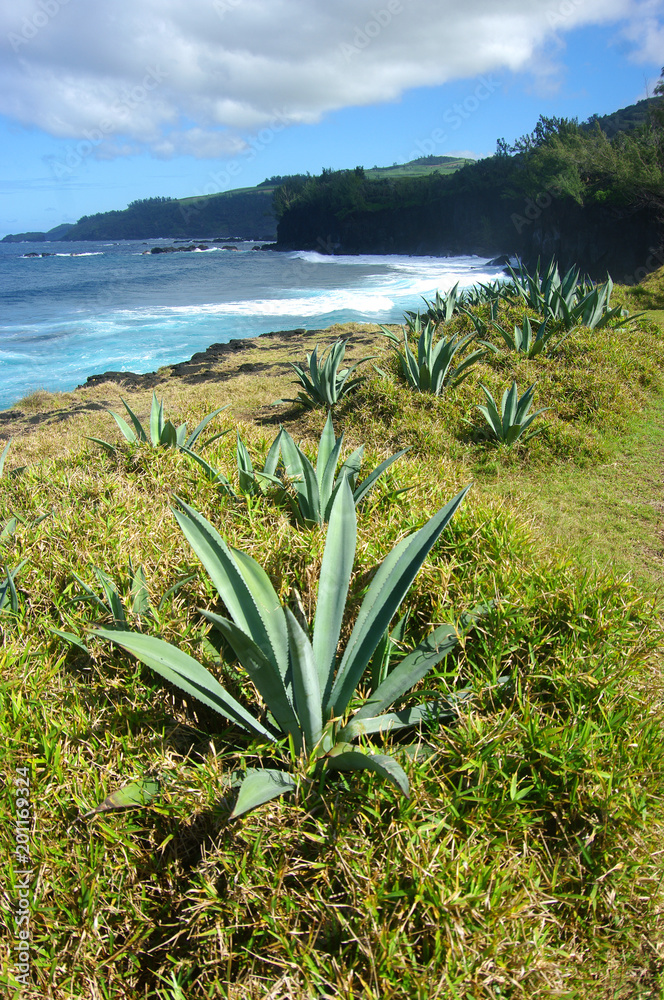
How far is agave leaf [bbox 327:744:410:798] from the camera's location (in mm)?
1177

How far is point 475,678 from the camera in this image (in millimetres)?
1654

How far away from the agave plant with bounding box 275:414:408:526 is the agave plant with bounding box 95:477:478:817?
0.82 metres

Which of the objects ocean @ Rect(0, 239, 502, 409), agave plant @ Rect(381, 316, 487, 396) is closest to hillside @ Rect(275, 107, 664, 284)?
ocean @ Rect(0, 239, 502, 409)

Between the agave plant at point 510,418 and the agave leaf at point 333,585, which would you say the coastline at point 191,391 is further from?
the agave leaf at point 333,585

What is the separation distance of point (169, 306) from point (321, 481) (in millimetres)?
25071

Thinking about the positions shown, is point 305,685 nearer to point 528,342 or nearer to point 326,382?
point 326,382

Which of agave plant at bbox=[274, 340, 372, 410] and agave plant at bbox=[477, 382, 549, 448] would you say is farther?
agave plant at bbox=[274, 340, 372, 410]

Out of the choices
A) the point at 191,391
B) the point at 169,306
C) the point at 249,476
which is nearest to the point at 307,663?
Answer: the point at 249,476

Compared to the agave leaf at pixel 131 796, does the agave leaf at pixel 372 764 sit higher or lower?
higher

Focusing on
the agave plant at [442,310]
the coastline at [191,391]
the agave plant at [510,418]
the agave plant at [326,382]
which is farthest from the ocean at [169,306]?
the agave plant at [510,418]

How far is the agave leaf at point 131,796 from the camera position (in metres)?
1.29

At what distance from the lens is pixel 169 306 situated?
988 inches

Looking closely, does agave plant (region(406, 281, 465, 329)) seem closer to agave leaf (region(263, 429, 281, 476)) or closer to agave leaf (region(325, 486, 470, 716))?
agave leaf (region(263, 429, 281, 476))

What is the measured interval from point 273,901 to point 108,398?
26.9 feet
